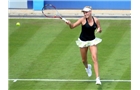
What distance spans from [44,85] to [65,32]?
698 cm

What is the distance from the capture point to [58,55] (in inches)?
612

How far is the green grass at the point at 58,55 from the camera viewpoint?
482 inches

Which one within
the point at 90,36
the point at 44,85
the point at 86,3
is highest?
the point at 86,3

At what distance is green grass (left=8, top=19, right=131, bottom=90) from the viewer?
12234 mm

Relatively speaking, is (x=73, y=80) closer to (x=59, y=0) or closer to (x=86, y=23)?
(x=86, y=23)

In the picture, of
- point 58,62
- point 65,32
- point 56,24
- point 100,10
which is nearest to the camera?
point 58,62

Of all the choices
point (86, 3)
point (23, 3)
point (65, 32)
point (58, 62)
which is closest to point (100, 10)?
point (86, 3)
